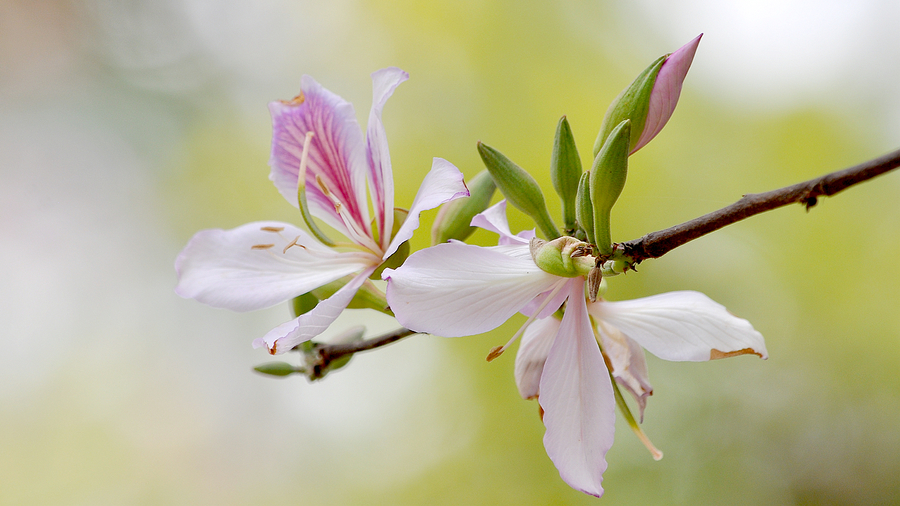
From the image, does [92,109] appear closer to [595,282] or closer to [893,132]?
Result: [595,282]

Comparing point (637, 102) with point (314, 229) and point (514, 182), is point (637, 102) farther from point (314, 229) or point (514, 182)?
point (314, 229)

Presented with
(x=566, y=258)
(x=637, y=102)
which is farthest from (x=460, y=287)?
(x=637, y=102)

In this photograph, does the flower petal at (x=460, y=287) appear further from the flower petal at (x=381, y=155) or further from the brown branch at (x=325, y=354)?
the brown branch at (x=325, y=354)

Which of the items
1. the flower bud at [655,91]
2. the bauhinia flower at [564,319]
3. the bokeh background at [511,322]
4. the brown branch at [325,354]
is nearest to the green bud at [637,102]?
the flower bud at [655,91]

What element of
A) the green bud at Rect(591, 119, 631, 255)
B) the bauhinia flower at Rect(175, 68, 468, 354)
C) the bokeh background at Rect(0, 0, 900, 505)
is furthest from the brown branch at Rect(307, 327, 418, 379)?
the bokeh background at Rect(0, 0, 900, 505)

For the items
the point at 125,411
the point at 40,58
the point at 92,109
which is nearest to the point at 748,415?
the point at 125,411

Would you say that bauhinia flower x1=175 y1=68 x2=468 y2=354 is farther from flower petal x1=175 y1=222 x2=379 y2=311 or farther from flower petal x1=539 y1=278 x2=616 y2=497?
flower petal x1=539 y1=278 x2=616 y2=497
